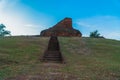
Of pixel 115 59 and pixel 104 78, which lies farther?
pixel 115 59

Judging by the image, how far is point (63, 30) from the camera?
5225 centimetres

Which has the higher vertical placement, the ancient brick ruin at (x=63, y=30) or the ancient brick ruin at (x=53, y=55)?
the ancient brick ruin at (x=63, y=30)

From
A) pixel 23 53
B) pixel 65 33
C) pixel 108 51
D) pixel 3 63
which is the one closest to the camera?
pixel 3 63

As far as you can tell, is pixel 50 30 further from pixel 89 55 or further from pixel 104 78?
pixel 104 78

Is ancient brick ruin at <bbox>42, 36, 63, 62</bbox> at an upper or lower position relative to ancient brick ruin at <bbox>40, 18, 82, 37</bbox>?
lower

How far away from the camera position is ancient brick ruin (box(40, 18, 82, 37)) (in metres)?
51.5

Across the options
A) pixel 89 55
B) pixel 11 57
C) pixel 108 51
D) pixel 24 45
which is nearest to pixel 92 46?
pixel 108 51

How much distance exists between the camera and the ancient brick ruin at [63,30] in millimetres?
51531

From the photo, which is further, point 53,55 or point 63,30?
point 63,30

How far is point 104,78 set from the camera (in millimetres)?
14078

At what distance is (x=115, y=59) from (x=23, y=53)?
29.3 ft

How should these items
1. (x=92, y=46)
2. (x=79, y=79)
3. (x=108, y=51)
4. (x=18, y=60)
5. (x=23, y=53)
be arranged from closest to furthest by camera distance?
(x=79, y=79) → (x=18, y=60) → (x=23, y=53) → (x=108, y=51) → (x=92, y=46)

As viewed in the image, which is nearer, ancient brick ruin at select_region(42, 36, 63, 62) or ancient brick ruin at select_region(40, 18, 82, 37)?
ancient brick ruin at select_region(42, 36, 63, 62)

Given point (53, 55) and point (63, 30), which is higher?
point (63, 30)
